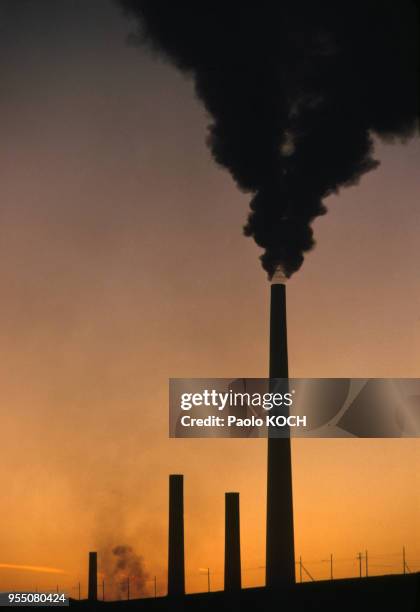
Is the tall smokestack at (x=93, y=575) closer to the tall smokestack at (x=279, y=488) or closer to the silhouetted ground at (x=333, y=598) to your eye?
the silhouetted ground at (x=333, y=598)

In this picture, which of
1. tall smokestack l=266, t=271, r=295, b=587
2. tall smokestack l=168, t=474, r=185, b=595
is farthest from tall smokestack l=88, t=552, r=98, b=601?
tall smokestack l=168, t=474, r=185, b=595

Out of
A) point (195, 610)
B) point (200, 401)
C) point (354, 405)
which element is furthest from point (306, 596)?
point (200, 401)

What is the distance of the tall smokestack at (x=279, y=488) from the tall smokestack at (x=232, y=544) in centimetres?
103

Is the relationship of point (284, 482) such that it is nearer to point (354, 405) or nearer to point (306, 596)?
point (354, 405)

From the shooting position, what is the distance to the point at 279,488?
93.9ft

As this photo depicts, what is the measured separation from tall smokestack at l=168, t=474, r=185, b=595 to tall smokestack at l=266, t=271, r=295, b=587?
3.11 meters

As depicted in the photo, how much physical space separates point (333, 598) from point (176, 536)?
1395 centimetres

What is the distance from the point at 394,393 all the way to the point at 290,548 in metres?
6.09

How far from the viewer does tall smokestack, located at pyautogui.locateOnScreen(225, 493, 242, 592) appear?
28.1 m

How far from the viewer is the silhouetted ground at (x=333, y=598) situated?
1345 inches

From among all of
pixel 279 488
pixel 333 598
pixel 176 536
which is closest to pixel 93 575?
pixel 333 598

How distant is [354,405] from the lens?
87.0 feet

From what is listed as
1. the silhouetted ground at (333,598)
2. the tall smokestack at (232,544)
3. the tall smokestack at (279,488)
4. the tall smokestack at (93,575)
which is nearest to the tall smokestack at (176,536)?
the tall smokestack at (232,544)

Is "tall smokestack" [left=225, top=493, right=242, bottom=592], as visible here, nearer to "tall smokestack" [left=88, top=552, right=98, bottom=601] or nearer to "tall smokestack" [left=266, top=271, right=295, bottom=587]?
"tall smokestack" [left=266, top=271, right=295, bottom=587]
